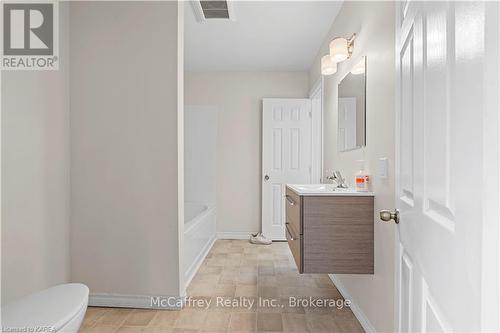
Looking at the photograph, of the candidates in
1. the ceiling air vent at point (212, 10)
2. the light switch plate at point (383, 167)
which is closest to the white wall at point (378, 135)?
the light switch plate at point (383, 167)

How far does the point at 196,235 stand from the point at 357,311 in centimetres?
178

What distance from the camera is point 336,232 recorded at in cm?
221

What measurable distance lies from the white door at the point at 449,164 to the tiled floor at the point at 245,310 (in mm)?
1373

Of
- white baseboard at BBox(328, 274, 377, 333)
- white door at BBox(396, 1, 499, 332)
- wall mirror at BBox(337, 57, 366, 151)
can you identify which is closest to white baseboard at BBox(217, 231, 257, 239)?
white baseboard at BBox(328, 274, 377, 333)

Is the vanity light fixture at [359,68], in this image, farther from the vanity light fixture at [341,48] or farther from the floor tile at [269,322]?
the floor tile at [269,322]

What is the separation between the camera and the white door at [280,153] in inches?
193

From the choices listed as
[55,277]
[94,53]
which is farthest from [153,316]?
[94,53]

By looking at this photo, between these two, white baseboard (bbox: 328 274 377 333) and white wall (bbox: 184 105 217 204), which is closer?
white baseboard (bbox: 328 274 377 333)

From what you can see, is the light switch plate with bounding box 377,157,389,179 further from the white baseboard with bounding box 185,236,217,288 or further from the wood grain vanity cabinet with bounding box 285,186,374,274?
the white baseboard with bounding box 185,236,217,288

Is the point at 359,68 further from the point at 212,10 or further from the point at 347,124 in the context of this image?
the point at 212,10

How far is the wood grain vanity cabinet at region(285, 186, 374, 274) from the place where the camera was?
7.25ft

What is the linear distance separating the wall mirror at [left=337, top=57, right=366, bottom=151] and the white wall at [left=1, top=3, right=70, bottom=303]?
2145 mm

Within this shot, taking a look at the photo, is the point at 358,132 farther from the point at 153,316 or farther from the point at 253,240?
the point at 253,240

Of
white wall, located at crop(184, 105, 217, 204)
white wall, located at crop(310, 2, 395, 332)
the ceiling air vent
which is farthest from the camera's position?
white wall, located at crop(184, 105, 217, 204)
